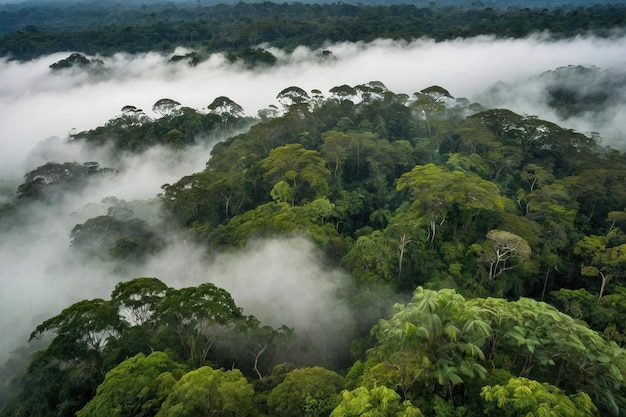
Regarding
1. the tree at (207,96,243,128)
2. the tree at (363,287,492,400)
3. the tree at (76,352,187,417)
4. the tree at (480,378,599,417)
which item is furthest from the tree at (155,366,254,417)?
the tree at (207,96,243,128)

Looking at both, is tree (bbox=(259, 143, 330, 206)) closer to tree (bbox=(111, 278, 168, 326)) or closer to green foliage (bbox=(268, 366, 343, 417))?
tree (bbox=(111, 278, 168, 326))

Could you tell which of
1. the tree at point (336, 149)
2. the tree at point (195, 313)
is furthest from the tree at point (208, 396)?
the tree at point (336, 149)

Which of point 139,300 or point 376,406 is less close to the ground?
point 376,406

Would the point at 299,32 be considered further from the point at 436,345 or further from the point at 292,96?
the point at 436,345

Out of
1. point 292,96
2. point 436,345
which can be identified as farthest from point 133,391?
point 292,96

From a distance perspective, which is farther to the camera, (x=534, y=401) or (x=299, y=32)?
(x=299, y=32)

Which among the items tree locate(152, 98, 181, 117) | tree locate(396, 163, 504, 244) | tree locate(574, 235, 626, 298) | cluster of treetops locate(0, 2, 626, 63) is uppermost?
cluster of treetops locate(0, 2, 626, 63)

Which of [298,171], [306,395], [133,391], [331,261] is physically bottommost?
[331,261]
